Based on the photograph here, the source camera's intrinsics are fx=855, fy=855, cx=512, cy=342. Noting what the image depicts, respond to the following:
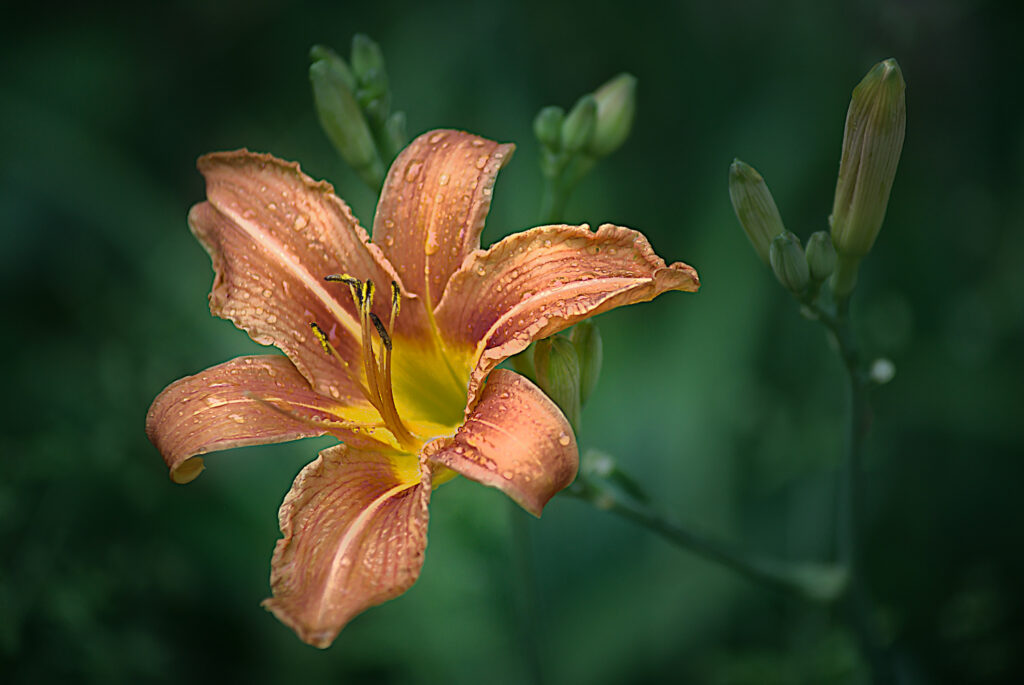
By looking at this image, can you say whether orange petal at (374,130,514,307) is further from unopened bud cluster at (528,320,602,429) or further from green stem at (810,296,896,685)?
green stem at (810,296,896,685)

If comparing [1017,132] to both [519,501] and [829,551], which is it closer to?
[829,551]

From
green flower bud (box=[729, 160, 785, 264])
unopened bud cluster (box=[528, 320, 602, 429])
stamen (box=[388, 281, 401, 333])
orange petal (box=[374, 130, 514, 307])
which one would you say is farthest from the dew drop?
green flower bud (box=[729, 160, 785, 264])

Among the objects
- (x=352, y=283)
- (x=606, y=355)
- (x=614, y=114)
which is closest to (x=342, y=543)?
(x=352, y=283)

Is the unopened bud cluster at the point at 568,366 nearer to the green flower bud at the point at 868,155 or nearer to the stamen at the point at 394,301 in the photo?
the stamen at the point at 394,301

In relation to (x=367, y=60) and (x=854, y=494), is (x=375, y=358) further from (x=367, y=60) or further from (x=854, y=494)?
(x=854, y=494)

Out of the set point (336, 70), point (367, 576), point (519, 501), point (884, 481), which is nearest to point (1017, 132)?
point (884, 481)

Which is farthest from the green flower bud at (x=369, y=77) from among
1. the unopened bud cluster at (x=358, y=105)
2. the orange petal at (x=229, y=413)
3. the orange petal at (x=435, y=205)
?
the orange petal at (x=229, y=413)

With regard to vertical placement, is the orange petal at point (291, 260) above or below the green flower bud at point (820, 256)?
above
